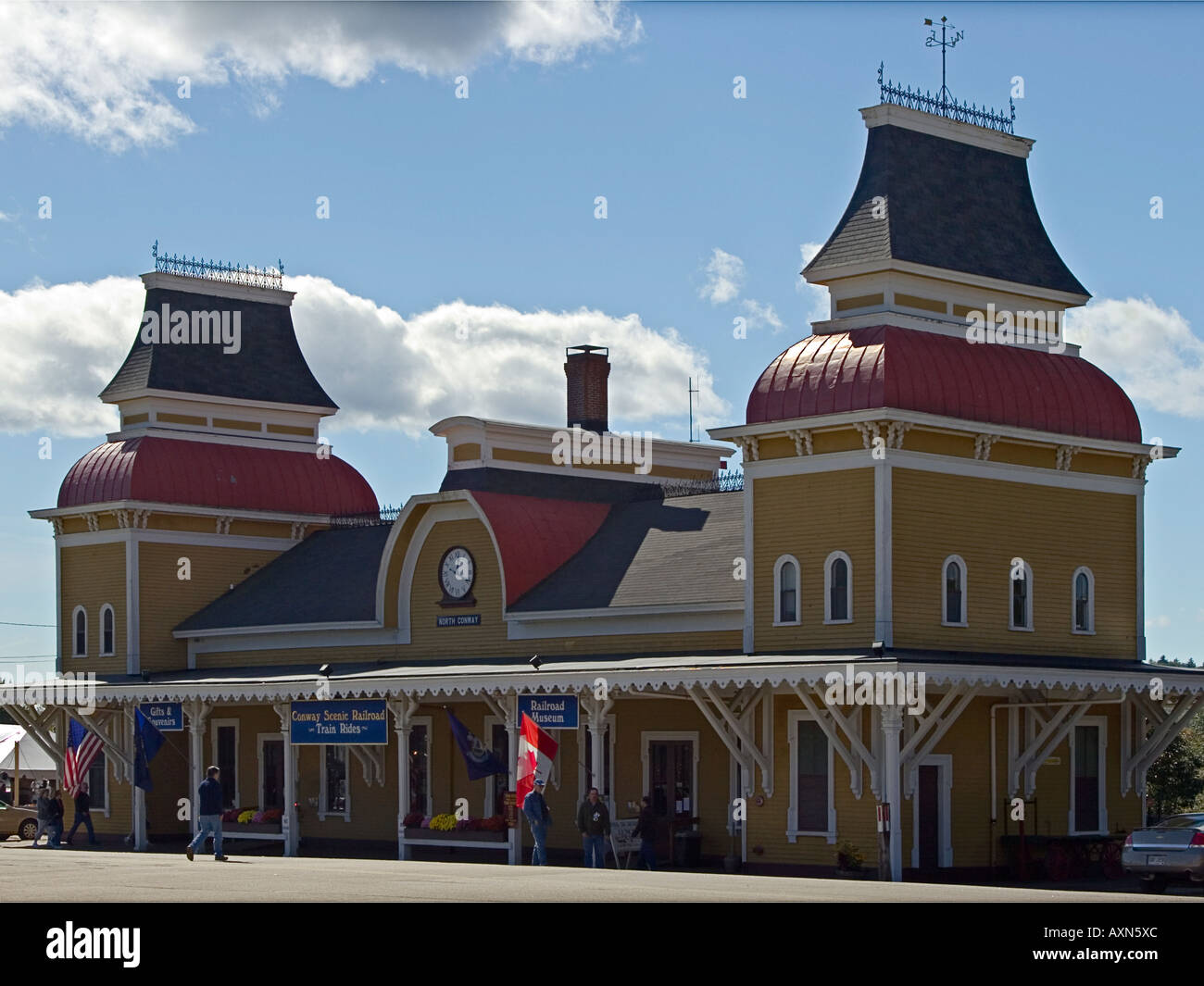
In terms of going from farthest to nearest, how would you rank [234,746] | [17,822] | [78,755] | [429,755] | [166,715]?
1. [17,822]
2. [234,746]
3. [78,755]
4. [166,715]
5. [429,755]

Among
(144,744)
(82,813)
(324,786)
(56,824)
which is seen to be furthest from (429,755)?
(56,824)

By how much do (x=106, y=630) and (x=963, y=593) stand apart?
21528 millimetres

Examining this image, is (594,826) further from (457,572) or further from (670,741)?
(457,572)

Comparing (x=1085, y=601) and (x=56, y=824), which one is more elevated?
(x=1085, y=601)

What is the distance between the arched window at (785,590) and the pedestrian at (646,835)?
3.70m

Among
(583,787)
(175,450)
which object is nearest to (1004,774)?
(583,787)

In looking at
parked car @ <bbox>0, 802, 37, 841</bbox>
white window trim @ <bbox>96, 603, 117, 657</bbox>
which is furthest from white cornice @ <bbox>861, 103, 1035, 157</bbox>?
parked car @ <bbox>0, 802, 37, 841</bbox>

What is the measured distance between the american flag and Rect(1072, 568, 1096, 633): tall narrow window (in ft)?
68.7

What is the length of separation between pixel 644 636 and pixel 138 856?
9492 mm

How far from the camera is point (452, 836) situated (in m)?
37.4

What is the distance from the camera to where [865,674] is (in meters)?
30.3

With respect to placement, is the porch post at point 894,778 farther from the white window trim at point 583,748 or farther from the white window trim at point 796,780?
the white window trim at point 583,748

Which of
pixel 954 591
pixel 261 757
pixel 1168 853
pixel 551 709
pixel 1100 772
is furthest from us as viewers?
pixel 261 757

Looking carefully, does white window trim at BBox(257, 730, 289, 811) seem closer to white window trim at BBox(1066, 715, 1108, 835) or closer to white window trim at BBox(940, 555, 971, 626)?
white window trim at BBox(940, 555, 971, 626)
